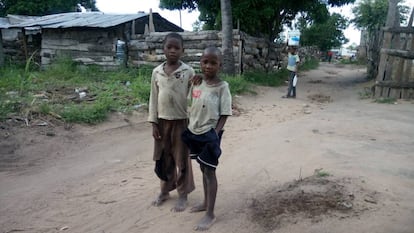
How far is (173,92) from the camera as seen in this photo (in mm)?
3143

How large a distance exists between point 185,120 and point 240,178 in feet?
3.90

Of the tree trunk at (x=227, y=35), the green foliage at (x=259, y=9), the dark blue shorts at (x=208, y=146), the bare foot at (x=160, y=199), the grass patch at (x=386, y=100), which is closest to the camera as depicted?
the dark blue shorts at (x=208, y=146)

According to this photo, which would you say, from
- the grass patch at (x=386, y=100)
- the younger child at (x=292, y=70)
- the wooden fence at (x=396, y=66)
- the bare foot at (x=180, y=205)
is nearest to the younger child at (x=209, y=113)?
the bare foot at (x=180, y=205)

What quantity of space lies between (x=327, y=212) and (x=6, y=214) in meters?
2.83

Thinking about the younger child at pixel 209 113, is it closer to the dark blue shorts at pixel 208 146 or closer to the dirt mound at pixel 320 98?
the dark blue shorts at pixel 208 146

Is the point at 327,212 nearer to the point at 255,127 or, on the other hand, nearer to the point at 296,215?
the point at 296,215

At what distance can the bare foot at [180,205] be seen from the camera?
10.8ft

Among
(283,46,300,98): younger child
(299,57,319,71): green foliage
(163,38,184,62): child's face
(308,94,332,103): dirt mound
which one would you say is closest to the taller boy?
(163,38,184,62): child's face

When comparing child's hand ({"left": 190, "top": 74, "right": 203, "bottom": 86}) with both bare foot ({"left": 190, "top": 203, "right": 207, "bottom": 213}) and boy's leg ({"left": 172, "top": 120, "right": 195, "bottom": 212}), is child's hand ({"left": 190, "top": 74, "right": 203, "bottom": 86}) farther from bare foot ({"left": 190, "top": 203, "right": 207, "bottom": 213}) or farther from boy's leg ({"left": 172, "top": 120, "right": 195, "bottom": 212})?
bare foot ({"left": 190, "top": 203, "right": 207, "bottom": 213})

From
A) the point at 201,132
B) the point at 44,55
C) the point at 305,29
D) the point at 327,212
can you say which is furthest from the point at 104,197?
the point at 305,29

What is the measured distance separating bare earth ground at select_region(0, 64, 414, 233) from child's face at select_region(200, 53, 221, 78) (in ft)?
4.03

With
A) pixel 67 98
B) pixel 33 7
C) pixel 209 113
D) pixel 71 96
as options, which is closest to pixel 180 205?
pixel 209 113

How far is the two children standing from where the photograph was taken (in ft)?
9.35

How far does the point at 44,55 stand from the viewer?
530 inches
